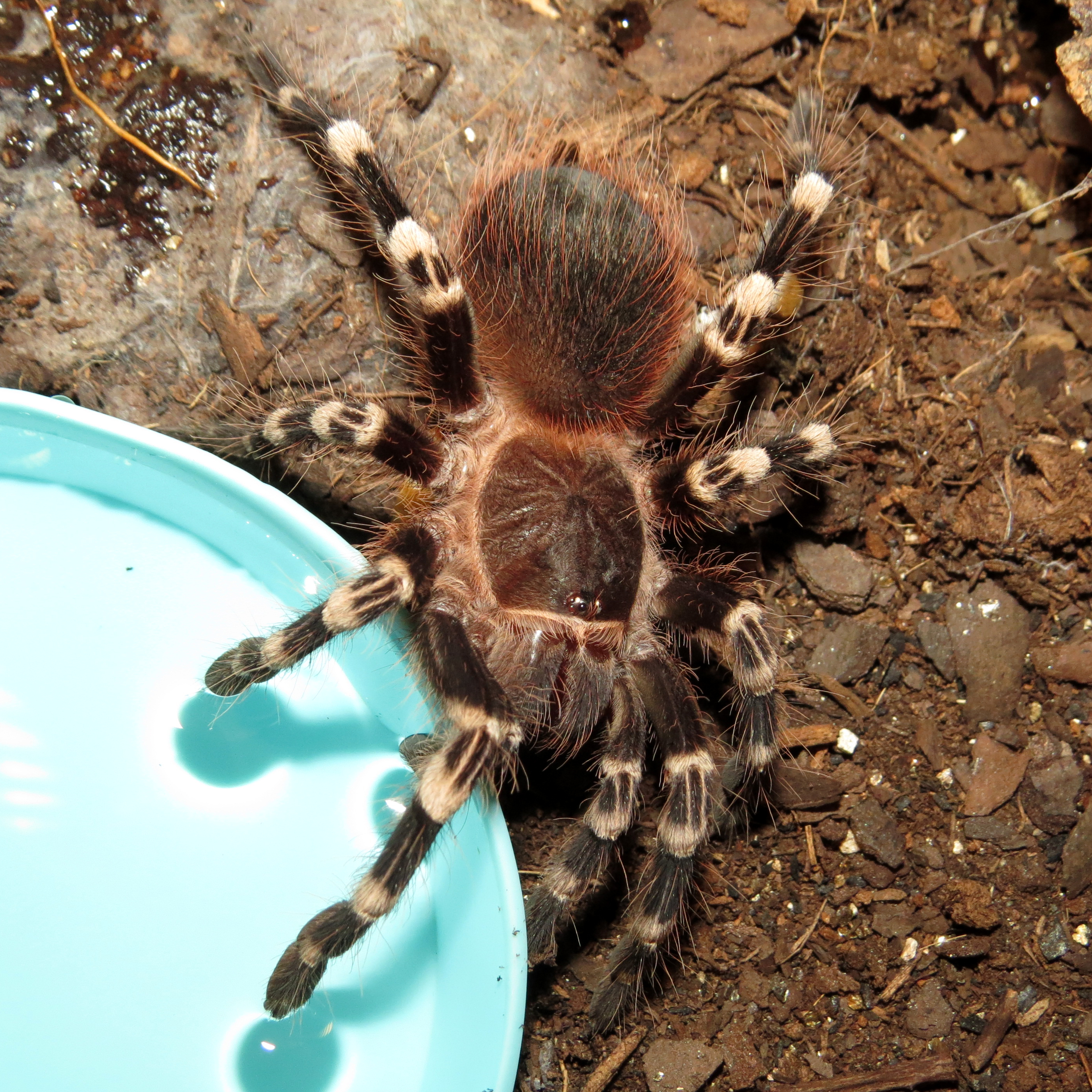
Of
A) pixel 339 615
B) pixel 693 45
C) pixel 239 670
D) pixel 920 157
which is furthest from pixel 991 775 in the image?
pixel 693 45

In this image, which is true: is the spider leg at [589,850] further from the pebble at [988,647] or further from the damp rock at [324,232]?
the damp rock at [324,232]

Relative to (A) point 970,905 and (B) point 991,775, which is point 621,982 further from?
(B) point 991,775

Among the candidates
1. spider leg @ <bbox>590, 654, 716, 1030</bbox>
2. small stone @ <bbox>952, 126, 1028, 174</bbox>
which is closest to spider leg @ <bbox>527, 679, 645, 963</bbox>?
spider leg @ <bbox>590, 654, 716, 1030</bbox>

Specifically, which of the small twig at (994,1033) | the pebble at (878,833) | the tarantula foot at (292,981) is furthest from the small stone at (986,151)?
the tarantula foot at (292,981)

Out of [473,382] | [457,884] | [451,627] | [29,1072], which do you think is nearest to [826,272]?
[473,382]

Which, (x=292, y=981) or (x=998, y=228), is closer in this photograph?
(x=292, y=981)

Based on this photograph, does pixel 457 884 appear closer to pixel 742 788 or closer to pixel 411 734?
pixel 411 734

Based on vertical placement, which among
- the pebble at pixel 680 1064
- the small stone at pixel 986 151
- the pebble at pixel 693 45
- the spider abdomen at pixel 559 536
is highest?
the pebble at pixel 693 45
